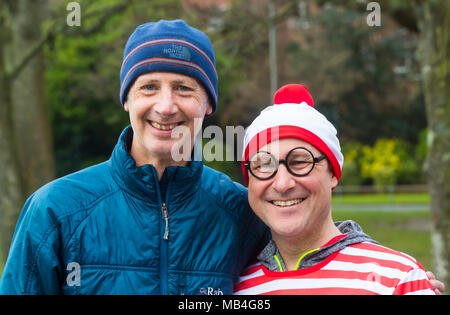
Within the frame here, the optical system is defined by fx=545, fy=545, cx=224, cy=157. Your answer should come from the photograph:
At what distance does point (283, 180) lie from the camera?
2537 mm

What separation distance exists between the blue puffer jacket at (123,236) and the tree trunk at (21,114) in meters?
4.29

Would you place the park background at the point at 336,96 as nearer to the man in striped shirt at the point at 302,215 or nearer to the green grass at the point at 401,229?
the green grass at the point at 401,229

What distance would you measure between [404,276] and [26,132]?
7188 millimetres

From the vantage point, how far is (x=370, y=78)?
27359 millimetres

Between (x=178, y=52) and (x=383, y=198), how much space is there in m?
19.7

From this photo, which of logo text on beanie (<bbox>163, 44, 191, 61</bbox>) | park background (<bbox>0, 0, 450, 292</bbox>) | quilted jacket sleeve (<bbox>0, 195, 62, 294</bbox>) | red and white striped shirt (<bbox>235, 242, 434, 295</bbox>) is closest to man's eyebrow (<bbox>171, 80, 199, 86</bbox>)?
logo text on beanie (<bbox>163, 44, 191, 61</bbox>)

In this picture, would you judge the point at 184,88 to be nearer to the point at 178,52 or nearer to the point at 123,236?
the point at 178,52

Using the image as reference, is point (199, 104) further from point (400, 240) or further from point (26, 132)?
point (400, 240)

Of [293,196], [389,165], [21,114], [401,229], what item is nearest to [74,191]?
[293,196]

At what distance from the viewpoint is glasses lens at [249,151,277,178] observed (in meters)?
2.59

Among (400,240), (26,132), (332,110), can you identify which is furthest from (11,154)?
(332,110)

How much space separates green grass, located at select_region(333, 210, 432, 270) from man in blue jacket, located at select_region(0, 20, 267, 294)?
7314 mm

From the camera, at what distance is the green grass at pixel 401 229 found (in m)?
10.7

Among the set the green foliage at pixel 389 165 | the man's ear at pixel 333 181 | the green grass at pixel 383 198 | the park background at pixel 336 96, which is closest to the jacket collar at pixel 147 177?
the man's ear at pixel 333 181
